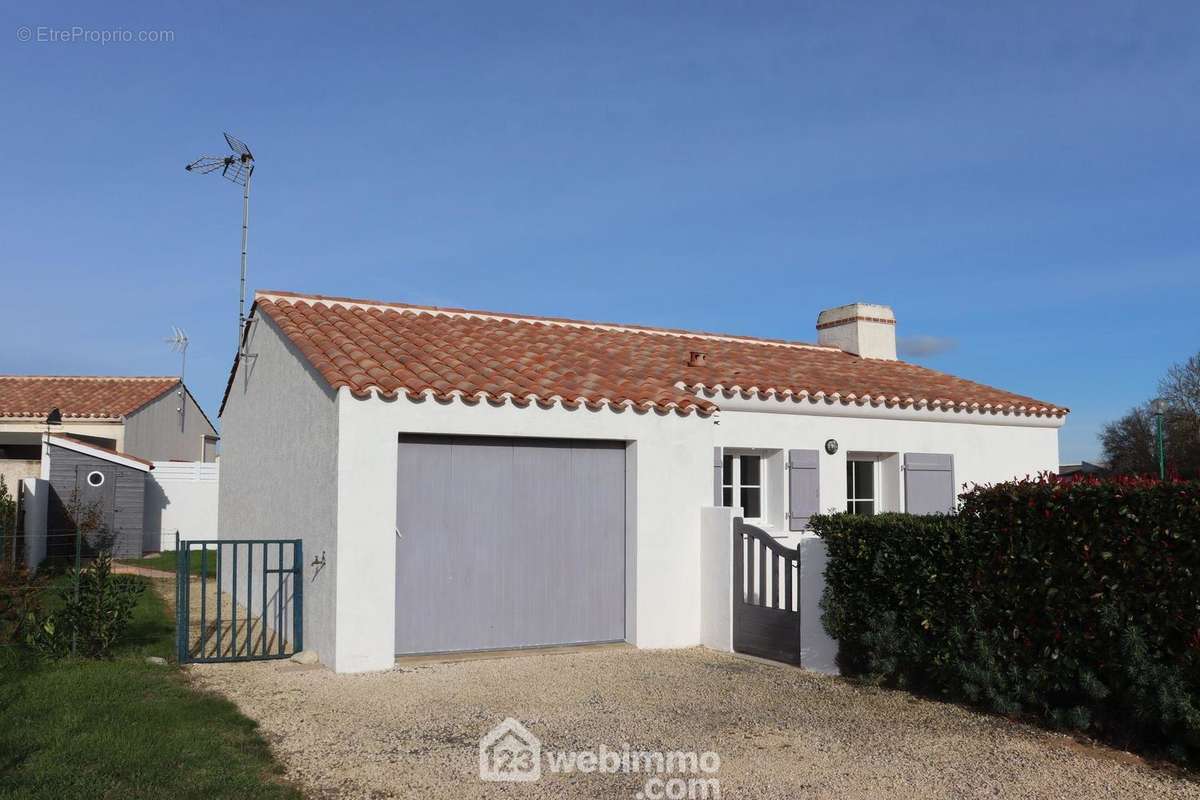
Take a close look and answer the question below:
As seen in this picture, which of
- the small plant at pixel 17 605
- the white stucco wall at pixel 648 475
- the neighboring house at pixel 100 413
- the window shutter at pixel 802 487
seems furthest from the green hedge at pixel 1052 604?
the neighboring house at pixel 100 413

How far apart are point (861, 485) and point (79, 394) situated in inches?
939

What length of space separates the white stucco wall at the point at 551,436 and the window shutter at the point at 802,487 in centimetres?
218

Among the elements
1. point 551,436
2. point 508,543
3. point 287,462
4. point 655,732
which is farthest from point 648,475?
point 287,462

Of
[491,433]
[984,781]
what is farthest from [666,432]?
[984,781]

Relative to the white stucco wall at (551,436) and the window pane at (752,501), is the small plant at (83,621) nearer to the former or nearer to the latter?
the white stucco wall at (551,436)

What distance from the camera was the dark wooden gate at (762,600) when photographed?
9.34 metres

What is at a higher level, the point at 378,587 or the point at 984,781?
the point at 378,587

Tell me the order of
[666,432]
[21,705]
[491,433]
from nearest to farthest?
[21,705]
[491,433]
[666,432]

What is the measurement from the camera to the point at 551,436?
32.6 ft

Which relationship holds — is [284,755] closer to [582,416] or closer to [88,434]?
[582,416]

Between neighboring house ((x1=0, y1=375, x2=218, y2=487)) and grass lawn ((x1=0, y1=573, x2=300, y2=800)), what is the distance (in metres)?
18.6

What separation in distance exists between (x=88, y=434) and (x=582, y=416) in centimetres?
2157

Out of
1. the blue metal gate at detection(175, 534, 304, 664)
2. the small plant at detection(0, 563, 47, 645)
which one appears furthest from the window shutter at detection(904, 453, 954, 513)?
the small plant at detection(0, 563, 47, 645)

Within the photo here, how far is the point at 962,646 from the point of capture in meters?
7.29
